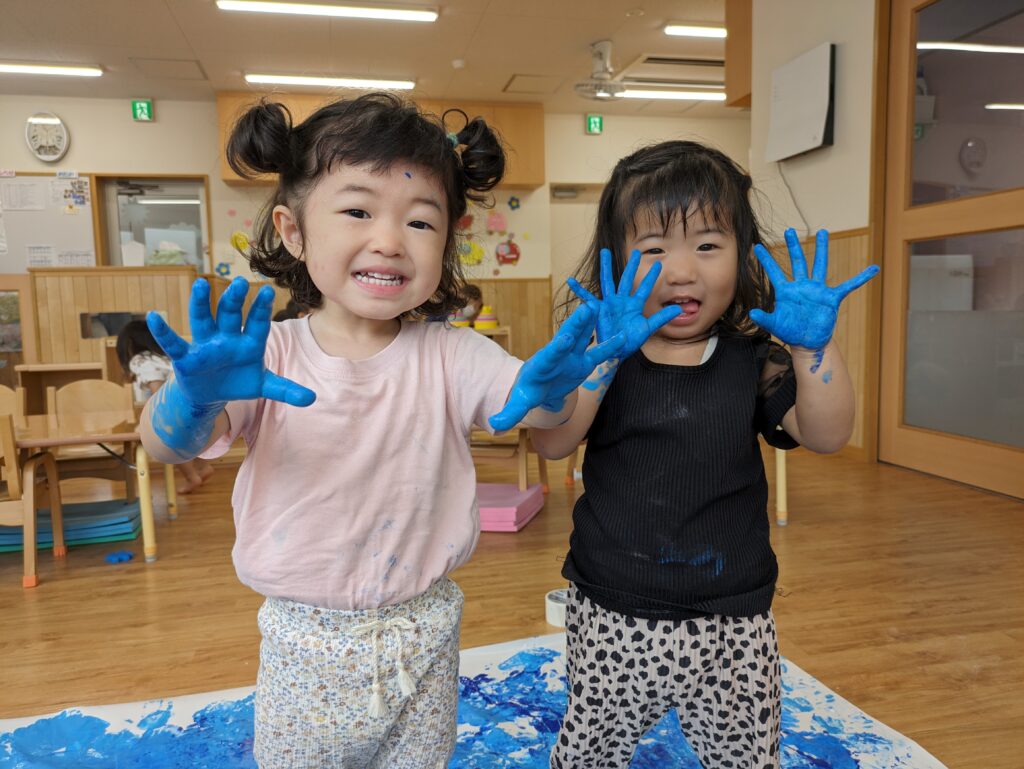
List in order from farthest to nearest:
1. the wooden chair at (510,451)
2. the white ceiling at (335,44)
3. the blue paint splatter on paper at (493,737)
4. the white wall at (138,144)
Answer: the white wall at (138,144)
the white ceiling at (335,44)
the wooden chair at (510,451)
the blue paint splatter on paper at (493,737)

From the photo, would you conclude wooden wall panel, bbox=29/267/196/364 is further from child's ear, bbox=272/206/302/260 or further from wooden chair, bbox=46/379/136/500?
child's ear, bbox=272/206/302/260

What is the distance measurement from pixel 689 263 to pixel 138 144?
721 cm

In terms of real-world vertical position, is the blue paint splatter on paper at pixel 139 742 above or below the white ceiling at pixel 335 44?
below

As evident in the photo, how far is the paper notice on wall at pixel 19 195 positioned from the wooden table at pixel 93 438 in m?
4.84

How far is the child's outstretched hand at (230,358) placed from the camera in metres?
0.65

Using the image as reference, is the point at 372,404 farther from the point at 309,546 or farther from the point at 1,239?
the point at 1,239

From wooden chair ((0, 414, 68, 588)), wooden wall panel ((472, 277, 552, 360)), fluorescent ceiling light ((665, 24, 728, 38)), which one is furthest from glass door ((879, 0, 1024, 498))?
wooden wall panel ((472, 277, 552, 360))

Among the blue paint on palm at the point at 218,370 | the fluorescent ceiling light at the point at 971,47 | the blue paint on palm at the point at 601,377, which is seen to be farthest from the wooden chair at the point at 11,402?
the fluorescent ceiling light at the point at 971,47

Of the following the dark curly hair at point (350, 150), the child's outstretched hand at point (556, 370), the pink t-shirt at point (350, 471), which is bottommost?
the pink t-shirt at point (350, 471)

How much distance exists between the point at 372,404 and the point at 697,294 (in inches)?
16.6

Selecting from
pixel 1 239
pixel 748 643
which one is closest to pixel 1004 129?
pixel 748 643

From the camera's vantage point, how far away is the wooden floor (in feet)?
5.27

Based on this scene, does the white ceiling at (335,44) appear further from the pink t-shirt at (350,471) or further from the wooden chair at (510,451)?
the pink t-shirt at (350,471)

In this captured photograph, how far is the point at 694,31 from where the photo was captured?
5.35 metres
